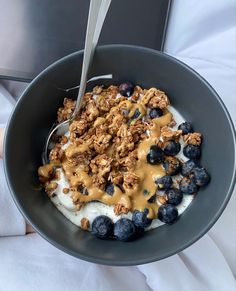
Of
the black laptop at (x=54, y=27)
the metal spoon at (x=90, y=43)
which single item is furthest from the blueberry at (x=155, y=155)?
the black laptop at (x=54, y=27)

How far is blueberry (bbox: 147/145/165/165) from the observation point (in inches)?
22.0

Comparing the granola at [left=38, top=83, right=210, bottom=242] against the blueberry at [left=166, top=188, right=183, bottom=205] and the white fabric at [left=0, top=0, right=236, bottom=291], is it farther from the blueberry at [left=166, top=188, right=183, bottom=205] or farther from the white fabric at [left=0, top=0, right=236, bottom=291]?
the white fabric at [left=0, top=0, right=236, bottom=291]

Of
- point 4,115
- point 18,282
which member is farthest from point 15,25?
point 18,282

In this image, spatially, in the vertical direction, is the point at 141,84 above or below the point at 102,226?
above

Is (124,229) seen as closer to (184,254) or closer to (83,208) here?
(83,208)

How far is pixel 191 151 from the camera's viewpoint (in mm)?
581

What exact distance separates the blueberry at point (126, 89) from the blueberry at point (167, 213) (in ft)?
0.54

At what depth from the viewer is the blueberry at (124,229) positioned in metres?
0.55

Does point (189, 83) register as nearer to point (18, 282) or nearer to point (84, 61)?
point (84, 61)

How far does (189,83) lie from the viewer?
585 millimetres

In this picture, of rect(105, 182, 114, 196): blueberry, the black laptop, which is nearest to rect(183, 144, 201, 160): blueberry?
rect(105, 182, 114, 196): blueberry

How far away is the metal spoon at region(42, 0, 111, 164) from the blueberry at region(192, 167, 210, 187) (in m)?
0.18

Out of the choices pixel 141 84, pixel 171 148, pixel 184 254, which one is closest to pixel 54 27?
pixel 141 84

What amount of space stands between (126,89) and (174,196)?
0.16m
